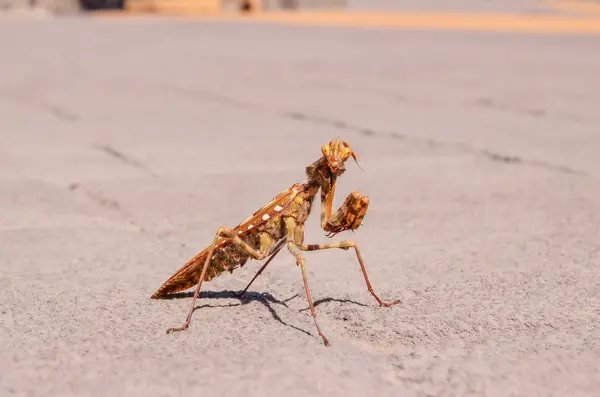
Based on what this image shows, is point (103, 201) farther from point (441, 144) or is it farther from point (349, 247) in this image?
point (441, 144)

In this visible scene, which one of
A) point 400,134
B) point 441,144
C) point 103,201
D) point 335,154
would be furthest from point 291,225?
point 400,134

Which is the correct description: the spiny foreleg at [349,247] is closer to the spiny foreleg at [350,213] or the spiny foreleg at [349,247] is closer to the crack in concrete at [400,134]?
the spiny foreleg at [350,213]

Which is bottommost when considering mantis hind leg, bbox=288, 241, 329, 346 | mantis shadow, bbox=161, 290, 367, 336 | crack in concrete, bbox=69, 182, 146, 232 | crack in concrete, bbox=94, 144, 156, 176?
crack in concrete, bbox=94, 144, 156, 176

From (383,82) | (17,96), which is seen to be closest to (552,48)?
(383,82)

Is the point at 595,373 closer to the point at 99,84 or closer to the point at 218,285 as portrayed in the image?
the point at 218,285

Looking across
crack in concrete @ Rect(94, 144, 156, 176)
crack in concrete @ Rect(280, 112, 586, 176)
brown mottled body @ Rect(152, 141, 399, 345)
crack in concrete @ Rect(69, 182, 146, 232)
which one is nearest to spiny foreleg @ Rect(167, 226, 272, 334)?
brown mottled body @ Rect(152, 141, 399, 345)

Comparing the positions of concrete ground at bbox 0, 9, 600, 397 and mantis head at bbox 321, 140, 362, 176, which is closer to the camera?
concrete ground at bbox 0, 9, 600, 397

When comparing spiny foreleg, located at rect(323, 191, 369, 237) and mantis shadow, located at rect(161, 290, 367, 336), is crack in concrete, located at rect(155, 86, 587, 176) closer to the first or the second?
mantis shadow, located at rect(161, 290, 367, 336)
